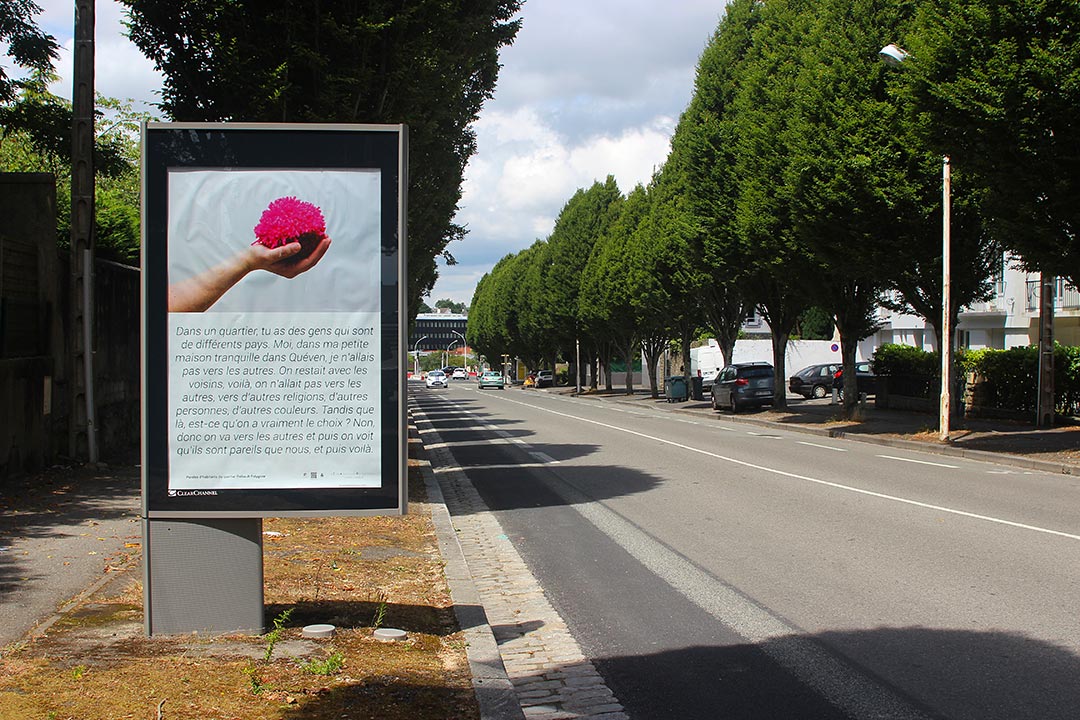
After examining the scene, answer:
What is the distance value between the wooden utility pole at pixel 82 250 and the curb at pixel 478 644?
7188 millimetres

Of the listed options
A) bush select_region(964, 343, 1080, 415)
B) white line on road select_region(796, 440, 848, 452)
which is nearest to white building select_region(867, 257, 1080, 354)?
bush select_region(964, 343, 1080, 415)

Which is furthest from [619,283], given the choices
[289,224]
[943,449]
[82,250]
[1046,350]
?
[289,224]

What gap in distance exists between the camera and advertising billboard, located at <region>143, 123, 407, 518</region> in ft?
18.9

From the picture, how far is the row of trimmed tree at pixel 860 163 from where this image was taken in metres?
16.1

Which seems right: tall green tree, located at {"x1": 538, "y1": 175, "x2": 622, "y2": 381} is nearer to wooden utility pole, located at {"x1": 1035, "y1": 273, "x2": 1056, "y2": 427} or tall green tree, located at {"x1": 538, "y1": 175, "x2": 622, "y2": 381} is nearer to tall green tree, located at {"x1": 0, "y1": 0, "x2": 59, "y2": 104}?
wooden utility pole, located at {"x1": 1035, "y1": 273, "x2": 1056, "y2": 427}

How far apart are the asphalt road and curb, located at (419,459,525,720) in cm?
60

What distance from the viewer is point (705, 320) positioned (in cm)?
4669

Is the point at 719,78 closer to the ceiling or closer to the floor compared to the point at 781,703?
closer to the ceiling

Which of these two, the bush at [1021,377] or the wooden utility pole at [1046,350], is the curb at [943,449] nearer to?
the wooden utility pole at [1046,350]

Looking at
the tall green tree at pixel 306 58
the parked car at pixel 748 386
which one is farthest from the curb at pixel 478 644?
the parked car at pixel 748 386

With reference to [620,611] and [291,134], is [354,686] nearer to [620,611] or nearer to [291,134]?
[620,611]

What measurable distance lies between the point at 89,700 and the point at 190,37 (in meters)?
10.1

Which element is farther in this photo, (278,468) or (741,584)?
(741,584)

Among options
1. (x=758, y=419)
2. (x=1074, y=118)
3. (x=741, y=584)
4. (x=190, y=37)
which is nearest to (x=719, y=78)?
(x=758, y=419)
